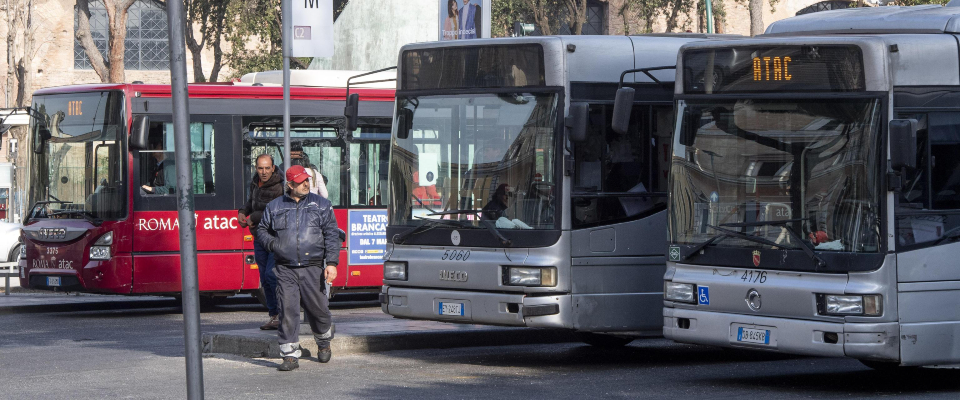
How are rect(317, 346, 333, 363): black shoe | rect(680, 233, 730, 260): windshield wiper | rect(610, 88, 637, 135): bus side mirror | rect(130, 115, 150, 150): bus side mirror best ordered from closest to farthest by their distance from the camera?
rect(680, 233, 730, 260): windshield wiper
rect(610, 88, 637, 135): bus side mirror
rect(317, 346, 333, 363): black shoe
rect(130, 115, 150, 150): bus side mirror

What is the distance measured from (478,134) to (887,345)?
3797 millimetres

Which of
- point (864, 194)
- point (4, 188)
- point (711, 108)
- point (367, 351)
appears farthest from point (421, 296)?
point (4, 188)

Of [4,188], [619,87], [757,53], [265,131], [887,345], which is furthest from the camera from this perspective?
[4,188]

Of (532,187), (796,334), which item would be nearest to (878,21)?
(796,334)

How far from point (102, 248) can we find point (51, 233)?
838 millimetres

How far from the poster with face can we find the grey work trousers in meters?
6.23

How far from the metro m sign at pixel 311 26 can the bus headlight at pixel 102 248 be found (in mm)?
4897

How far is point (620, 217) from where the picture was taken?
11.1 meters

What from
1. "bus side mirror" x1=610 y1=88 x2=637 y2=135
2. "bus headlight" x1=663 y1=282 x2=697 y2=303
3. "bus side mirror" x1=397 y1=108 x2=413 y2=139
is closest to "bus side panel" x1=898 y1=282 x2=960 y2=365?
"bus headlight" x1=663 y1=282 x2=697 y2=303

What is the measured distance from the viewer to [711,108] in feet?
32.6

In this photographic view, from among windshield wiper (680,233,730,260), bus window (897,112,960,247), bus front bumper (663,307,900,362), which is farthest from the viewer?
windshield wiper (680,233,730,260)

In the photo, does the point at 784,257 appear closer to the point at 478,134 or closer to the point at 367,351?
the point at 478,134

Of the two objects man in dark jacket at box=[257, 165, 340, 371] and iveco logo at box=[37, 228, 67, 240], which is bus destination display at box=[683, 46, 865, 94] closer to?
man in dark jacket at box=[257, 165, 340, 371]

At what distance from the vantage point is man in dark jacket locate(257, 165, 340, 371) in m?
10.8
